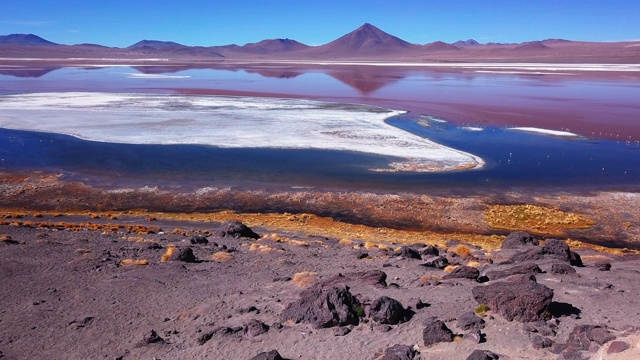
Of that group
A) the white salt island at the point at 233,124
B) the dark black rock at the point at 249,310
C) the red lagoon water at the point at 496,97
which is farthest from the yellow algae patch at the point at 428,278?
the red lagoon water at the point at 496,97

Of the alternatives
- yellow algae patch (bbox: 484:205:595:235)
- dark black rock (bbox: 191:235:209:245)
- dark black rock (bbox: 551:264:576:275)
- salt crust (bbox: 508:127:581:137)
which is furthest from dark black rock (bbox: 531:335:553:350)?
salt crust (bbox: 508:127:581:137)

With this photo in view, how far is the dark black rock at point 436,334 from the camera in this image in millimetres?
6902

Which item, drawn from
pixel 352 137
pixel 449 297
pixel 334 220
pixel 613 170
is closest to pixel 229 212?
pixel 334 220

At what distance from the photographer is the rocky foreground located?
23.0 feet

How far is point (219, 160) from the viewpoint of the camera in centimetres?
2289

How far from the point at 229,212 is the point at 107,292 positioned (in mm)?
7547

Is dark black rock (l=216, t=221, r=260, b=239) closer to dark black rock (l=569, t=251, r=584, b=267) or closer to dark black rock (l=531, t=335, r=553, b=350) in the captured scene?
dark black rock (l=569, t=251, r=584, b=267)

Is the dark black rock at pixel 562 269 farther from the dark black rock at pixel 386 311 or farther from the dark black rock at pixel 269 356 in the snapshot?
the dark black rock at pixel 269 356

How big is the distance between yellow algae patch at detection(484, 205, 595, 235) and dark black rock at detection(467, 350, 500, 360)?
9501mm

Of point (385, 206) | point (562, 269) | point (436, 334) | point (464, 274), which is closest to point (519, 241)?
point (562, 269)

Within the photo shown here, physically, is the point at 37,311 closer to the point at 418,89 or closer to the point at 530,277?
the point at 530,277

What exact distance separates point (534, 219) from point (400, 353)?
1083 cm

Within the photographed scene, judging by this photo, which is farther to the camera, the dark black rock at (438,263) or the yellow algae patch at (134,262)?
the yellow algae patch at (134,262)

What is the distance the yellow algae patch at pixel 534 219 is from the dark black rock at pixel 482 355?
9501 millimetres
